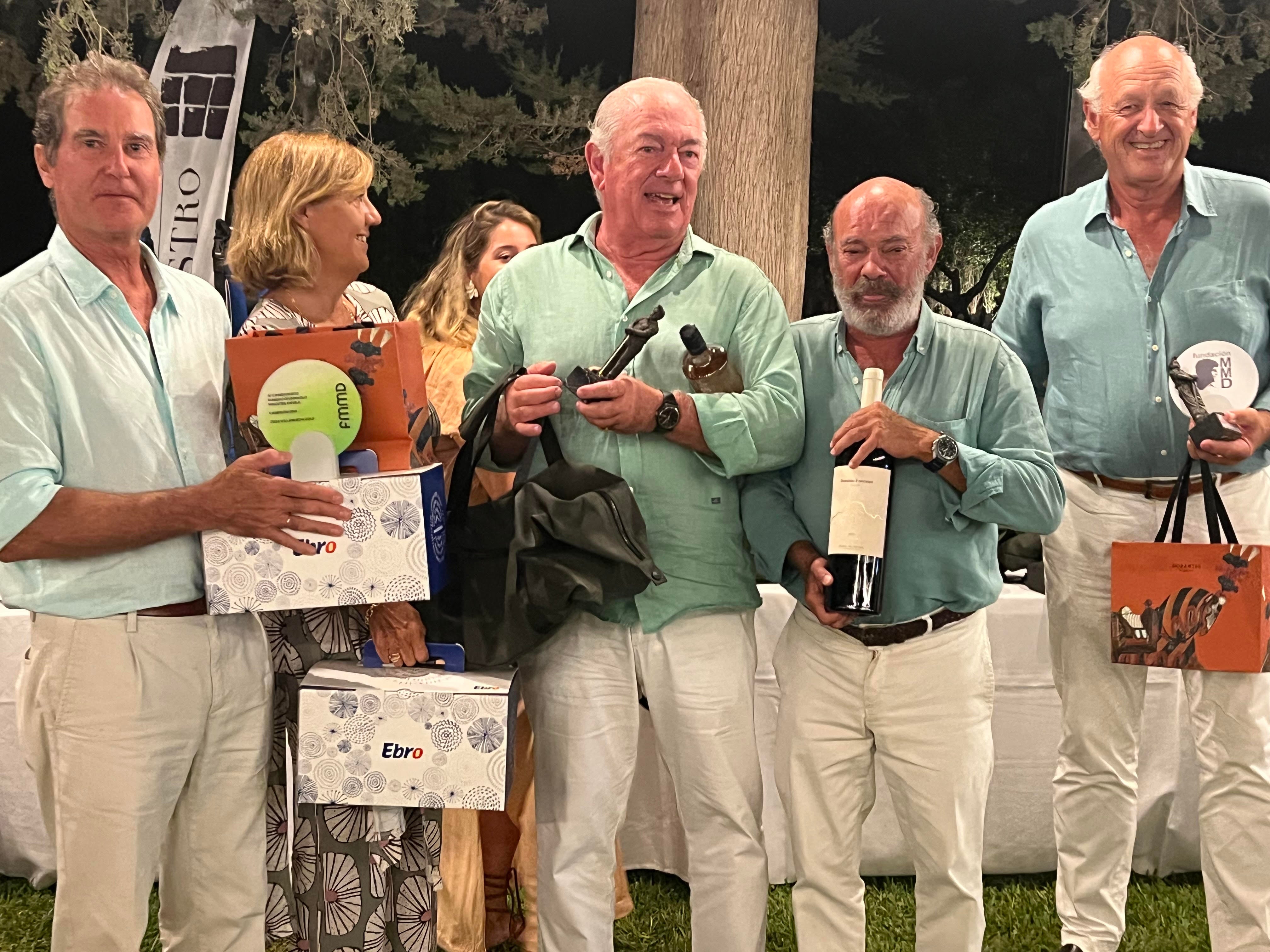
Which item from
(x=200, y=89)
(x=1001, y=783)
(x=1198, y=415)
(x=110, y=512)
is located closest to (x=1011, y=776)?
(x=1001, y=783)

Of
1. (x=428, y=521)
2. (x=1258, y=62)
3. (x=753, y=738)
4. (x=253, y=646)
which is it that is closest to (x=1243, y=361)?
(x=753, y=738)

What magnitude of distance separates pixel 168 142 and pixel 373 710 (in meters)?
4.58

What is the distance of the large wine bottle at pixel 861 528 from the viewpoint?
7.28 ft

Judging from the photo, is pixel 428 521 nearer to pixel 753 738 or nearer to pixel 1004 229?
pixel 753 738

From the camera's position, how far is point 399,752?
2180 mm

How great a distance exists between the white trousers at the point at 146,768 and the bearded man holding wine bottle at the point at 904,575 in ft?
3.49

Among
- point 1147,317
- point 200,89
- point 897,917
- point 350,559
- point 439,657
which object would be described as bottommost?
point 897,917

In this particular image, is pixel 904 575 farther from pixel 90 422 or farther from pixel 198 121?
pixel 198 121

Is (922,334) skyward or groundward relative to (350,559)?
skyward

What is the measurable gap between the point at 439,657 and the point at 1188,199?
1.99m

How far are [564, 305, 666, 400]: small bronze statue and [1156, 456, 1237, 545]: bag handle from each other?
1270 millimetres

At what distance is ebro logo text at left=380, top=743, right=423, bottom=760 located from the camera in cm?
217

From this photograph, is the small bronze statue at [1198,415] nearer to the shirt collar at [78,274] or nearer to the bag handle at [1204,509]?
the bag handle at [1204,509]

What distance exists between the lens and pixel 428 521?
6.83 feet
